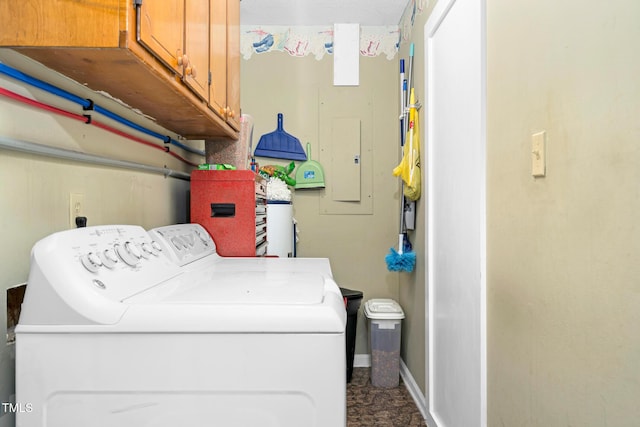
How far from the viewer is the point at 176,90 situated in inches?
46.9

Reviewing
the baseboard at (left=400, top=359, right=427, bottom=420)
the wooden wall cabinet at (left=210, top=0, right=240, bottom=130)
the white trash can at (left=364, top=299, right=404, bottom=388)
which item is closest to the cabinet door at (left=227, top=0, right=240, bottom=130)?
the wooden wall cabinet at (left=210, top=0, right=240, bottom=130)

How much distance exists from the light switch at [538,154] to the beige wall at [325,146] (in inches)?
79.1

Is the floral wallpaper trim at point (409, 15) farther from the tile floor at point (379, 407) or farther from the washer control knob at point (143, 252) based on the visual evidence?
the tile floor at point (379, 407)

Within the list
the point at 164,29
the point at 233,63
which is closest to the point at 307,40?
the point at 233,63

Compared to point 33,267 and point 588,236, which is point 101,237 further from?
point 588,236

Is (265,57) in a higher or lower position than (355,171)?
higher

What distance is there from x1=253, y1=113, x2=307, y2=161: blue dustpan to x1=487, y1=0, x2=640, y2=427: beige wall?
1.87 metres

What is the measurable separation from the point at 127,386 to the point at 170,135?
1451mm

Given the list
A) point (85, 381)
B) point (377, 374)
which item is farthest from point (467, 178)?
point (377, 374)

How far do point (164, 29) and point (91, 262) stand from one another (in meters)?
0.61

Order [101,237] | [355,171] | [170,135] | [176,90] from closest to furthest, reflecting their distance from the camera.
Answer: [101,237] < [176,90] < [170,135] < [355,171]

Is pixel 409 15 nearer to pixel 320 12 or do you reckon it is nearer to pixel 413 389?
pixel 320 12

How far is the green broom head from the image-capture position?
2561 millimetres

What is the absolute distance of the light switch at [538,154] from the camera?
1.06 metres
